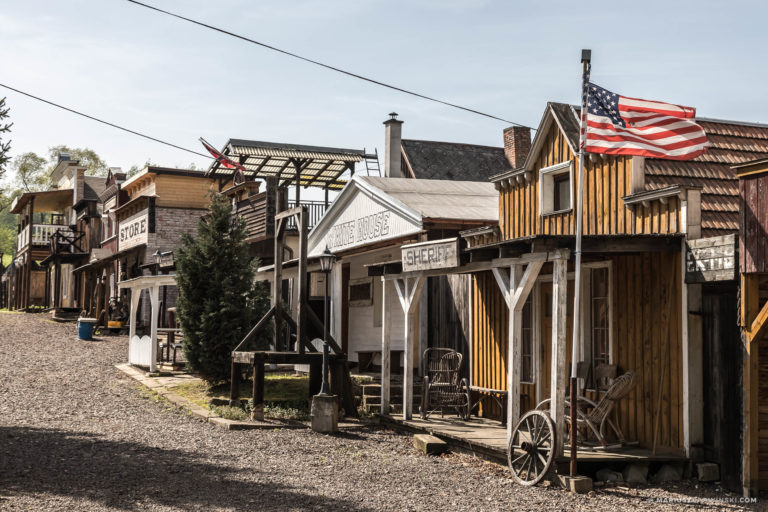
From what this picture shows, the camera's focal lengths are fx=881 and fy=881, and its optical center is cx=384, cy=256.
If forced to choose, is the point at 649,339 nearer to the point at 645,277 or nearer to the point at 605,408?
the point at 645,277

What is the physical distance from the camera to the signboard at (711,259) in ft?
30.8

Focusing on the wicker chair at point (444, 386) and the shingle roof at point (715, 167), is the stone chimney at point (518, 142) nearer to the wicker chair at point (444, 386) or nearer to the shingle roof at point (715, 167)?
the wicker chair at point (444, 386)

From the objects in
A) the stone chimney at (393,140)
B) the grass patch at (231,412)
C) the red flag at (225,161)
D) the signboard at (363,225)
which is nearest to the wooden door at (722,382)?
the signboard at (363,225)

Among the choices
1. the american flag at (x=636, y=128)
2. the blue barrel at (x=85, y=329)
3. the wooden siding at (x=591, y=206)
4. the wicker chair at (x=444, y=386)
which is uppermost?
the american flag at (x=636, y=128)

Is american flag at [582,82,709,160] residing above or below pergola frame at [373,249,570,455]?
above

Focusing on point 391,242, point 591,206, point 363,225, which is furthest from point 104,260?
point 591,206

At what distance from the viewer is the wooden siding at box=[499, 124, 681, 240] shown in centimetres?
1098

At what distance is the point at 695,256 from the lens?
10.0 m

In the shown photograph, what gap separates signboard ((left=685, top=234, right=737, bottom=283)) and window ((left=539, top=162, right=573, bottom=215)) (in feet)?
10.6

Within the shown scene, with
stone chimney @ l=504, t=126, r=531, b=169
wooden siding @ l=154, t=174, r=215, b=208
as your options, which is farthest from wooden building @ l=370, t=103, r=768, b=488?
wooden siding @ l=154, t=174, r=215, b=208

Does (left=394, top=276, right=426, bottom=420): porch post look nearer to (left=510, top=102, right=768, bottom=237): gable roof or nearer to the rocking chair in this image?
Answer: (left=510, top=102, right=768, bottom=237): gable roof

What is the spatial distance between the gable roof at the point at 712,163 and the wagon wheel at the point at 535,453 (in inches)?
129

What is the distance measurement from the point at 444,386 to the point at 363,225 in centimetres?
471

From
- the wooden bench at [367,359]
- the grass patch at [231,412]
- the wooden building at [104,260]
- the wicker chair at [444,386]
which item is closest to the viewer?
the wicker chair at [444,386]
